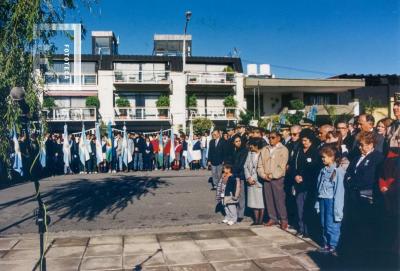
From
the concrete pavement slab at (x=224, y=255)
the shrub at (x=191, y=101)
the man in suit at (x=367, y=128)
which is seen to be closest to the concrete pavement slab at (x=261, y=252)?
the concrete pavement slab at (x=224, y=255)

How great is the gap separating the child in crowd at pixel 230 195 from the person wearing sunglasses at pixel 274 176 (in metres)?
0.65

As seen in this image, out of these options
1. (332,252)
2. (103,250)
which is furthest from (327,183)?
(103,250)

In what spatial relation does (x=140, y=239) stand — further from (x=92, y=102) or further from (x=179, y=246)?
(x=92, y=102)

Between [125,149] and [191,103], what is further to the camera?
[191,103]

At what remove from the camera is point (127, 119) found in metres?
32.0

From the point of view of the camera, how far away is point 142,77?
109ft

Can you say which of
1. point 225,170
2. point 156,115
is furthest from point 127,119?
point 225,170

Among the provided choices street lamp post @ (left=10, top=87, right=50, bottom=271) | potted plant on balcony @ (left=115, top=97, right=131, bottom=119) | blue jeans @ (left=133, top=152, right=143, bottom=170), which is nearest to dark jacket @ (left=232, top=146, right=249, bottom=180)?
street lamp post @ (left=10, top=87, right=50, bottom=271)

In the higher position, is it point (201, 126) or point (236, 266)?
point (201, 126)

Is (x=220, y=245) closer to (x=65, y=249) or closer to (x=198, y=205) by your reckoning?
(x=65, y=249)

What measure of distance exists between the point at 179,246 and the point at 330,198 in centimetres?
261

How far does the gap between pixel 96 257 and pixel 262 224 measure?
3.47m

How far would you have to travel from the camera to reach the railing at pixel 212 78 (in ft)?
109

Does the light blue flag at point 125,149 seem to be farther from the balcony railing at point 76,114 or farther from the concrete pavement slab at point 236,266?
the balcony railing at point 76,114
